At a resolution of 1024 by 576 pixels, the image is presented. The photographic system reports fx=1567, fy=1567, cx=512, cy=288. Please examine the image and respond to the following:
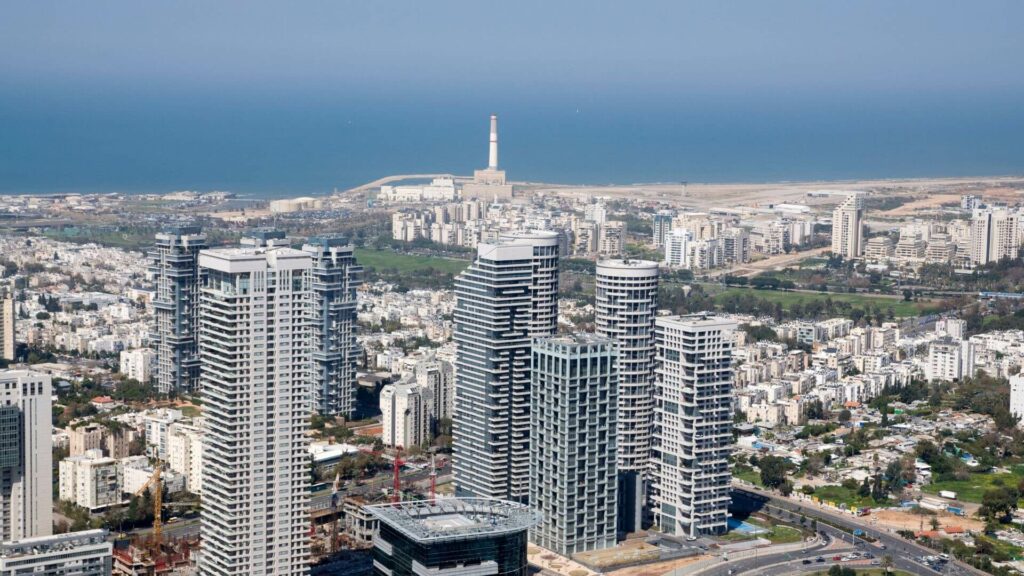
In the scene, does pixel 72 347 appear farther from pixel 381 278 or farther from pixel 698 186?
pixel 698 186

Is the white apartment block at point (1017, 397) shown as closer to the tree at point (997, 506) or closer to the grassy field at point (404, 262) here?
the tree at point (997, 506)

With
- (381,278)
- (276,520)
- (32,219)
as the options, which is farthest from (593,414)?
(32,219)

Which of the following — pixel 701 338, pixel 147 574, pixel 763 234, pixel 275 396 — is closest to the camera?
pixel 275 396

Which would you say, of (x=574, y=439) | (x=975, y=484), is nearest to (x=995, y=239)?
(x=975, y=484)

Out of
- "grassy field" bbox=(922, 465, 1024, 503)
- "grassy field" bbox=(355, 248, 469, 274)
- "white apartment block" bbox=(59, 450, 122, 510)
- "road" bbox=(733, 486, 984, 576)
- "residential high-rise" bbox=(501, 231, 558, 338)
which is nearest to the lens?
"road" bbox=(733, 486, 984, 576)

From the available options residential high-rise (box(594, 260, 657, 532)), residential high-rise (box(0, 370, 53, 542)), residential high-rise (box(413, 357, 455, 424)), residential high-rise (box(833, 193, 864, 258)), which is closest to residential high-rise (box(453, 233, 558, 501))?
residential high-rise (box(594, 260, 657, 532))

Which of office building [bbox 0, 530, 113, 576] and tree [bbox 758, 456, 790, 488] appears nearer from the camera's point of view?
office building [bbox 0, 530, 113, 576]

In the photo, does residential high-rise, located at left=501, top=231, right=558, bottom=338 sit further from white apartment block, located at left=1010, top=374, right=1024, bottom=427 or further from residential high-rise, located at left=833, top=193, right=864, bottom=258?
residential high-rise, located at left=833, top=193, right=864, bottom=258
